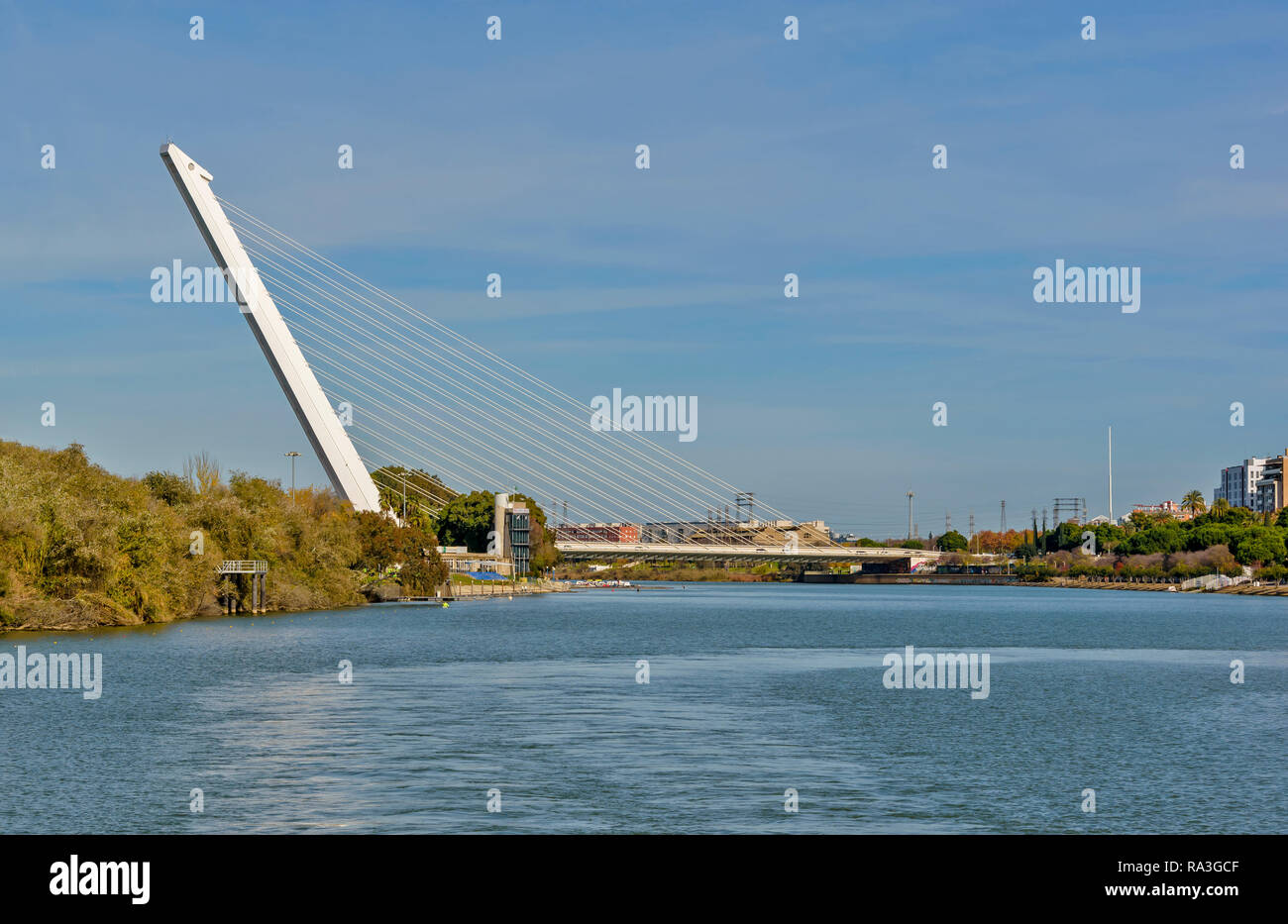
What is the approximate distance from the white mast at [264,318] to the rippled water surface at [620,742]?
94.1 ft

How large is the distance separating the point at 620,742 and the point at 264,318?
59031 millimetres

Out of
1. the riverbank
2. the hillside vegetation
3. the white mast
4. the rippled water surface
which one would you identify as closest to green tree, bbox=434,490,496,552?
the hillside vegetation

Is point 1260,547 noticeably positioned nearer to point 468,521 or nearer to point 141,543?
point 468,521

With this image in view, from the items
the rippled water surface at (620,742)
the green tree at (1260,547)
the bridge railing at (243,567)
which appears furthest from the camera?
the green tree at (1260,547)

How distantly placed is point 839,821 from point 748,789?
247cm

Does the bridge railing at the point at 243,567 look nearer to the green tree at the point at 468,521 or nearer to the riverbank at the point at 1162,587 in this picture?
the green tree at the point at 468,521

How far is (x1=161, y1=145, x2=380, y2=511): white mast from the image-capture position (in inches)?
2997

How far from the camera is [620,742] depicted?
25.4 m

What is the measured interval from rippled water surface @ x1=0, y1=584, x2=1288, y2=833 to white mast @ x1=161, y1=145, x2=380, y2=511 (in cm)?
2870

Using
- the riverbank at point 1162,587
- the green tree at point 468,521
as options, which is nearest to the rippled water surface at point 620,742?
the green tree at point 468,521

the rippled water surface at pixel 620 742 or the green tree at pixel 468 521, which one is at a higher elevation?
the green tree at pixel 468 521

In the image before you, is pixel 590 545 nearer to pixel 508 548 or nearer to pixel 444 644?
pixel 508 548

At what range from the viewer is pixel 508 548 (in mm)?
146500

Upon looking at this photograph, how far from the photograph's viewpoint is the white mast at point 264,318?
250 feet
